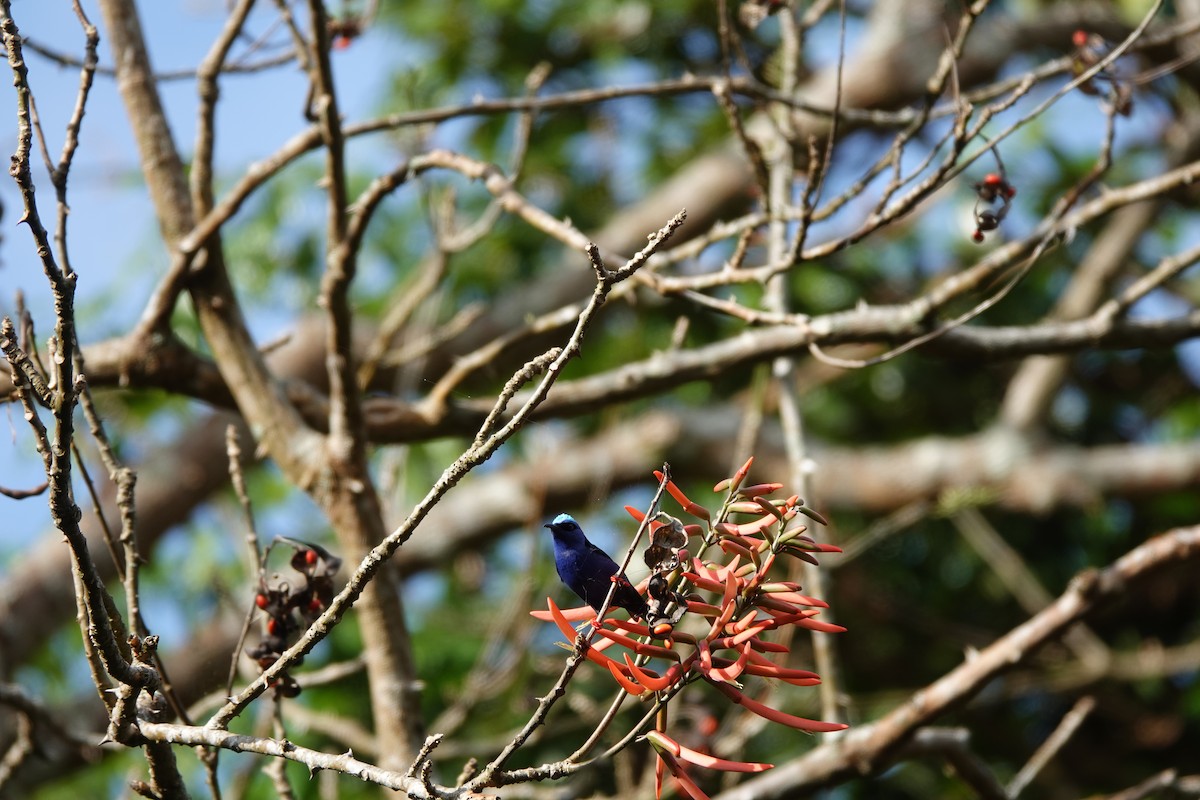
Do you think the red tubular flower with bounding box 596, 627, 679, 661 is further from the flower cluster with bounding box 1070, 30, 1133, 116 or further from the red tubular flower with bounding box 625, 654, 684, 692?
the flower cluster with bounding box 1070, 30, 1133, 116

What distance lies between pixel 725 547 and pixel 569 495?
198 inches

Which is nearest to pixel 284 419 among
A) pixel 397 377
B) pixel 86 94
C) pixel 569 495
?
pixel 86 94

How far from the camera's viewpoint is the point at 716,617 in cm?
165

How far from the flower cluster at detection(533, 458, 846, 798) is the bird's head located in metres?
0.26

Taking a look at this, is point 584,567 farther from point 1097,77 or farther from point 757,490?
point 1097,77

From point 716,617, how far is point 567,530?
0.39 metres

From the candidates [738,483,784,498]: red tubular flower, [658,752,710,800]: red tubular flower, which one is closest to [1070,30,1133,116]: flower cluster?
[738,483,784,498]: red tubular flower

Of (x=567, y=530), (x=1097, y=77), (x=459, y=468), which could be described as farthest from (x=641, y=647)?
(x=1097, y=77)

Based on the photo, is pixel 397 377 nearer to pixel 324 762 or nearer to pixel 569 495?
pixel 569 495

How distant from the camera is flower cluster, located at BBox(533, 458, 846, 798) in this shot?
60.4 inches

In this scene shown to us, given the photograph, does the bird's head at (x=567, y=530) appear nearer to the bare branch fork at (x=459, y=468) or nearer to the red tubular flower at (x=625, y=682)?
the bare branch fork at (x=459, y=468)

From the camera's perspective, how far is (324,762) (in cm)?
159

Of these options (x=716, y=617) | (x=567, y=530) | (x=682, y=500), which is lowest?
(x=716, y=617)

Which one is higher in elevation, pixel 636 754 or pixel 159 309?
pixel 159 309
